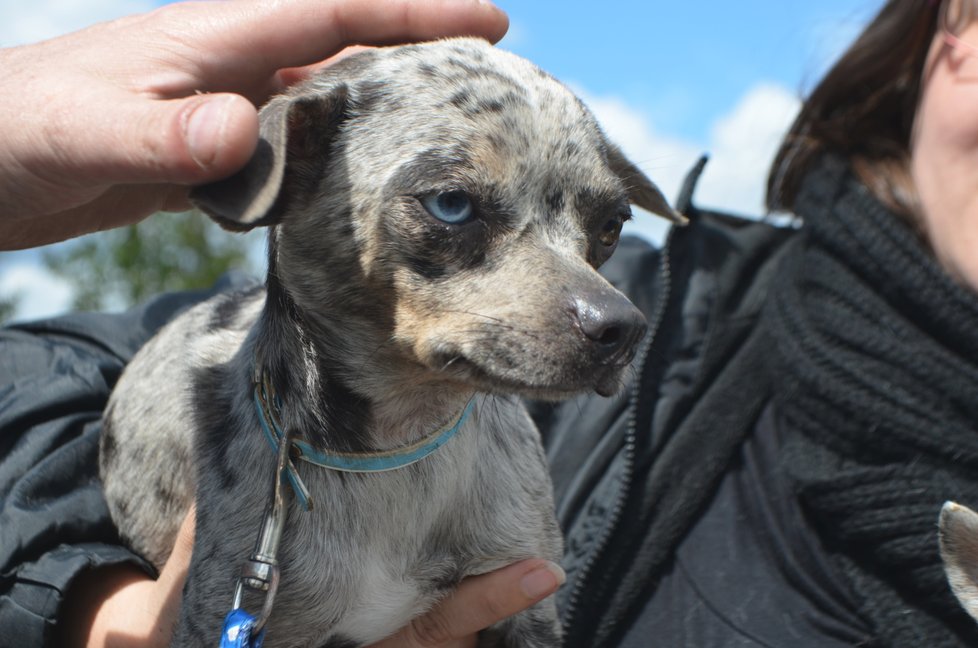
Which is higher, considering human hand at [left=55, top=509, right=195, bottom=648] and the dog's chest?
the dog's chest

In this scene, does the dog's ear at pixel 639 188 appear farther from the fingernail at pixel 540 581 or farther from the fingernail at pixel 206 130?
the fingernail at pixel 206 130

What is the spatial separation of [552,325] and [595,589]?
4.25 ft

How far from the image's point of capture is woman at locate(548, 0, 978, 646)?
10.1 ft

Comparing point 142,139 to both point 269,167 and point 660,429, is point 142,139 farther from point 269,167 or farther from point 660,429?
point 660,429

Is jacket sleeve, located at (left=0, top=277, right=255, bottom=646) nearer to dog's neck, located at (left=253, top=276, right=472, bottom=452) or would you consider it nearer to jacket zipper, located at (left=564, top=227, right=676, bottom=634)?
dog's neck, located at (left=253, top=276, right=472, bottom=452)

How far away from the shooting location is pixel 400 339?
8.08 ft

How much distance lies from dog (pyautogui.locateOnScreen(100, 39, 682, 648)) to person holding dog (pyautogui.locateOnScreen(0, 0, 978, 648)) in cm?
21

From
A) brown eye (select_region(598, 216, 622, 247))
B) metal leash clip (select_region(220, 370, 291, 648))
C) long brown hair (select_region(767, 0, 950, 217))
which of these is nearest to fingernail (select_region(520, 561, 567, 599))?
metal leash clip (select_region(220, 370, 291, 648))

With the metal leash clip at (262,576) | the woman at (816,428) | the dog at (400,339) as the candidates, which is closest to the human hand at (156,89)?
the dog at (400,339)

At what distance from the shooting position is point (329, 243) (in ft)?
8.29

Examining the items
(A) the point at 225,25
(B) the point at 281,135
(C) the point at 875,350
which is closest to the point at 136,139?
(B) the point at 281,135

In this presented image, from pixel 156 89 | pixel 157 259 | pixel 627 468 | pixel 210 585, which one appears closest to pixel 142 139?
pixel 156 89

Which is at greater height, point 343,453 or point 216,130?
point 216,130

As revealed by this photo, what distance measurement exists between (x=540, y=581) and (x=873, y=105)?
8.42 feet
